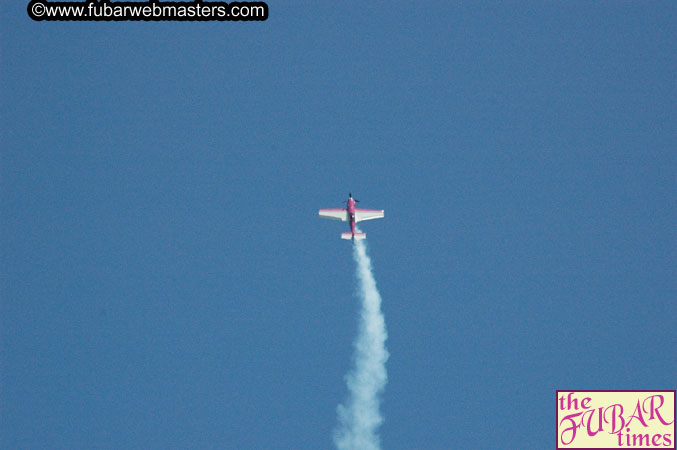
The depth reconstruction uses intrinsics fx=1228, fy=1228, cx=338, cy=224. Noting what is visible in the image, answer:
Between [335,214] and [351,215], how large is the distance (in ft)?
9.98

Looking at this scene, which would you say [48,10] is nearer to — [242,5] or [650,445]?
[242,5]

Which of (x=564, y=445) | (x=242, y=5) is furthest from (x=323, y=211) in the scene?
(x=564, y=445)

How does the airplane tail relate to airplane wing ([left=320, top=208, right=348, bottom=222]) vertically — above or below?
below

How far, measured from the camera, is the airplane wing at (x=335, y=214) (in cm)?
11075

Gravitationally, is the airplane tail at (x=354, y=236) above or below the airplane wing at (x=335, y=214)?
below

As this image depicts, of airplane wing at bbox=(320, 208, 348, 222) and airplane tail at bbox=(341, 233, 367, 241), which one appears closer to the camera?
airplane tail at bbox=(341, 233, 367, 241)

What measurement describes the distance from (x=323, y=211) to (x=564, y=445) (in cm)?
3053

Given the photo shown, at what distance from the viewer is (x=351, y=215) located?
356 ft

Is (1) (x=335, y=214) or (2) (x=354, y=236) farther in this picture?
(1) (x=335, y=214)

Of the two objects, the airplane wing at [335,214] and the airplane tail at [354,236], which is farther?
the airplane wing at [335,214]

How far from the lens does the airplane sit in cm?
10831

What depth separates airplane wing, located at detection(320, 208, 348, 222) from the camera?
11075 centimetres

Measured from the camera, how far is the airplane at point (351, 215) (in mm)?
108312

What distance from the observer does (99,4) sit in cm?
9400
